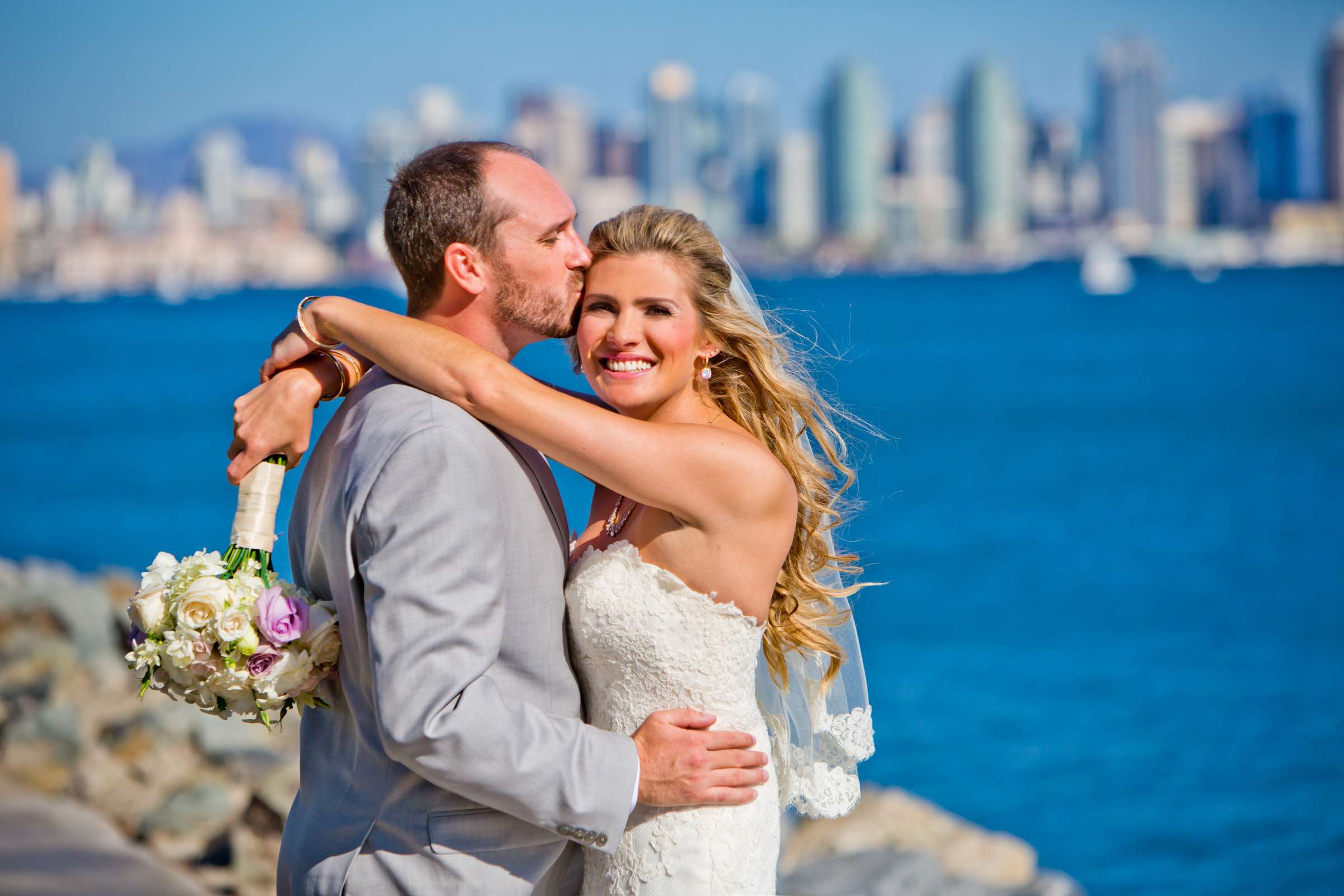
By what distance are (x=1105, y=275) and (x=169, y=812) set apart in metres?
125

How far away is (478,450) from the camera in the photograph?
2.54m

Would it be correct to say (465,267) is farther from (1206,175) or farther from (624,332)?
(1206,175)

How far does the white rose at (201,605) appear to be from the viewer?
2.58m

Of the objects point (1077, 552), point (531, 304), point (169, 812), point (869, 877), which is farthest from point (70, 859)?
point (1077, 552)

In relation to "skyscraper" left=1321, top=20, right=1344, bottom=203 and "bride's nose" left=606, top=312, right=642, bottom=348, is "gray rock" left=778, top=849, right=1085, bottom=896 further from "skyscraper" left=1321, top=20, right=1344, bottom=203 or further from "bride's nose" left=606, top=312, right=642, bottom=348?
"skyscraper" left=1321, top=20, right=1344, bottom=203

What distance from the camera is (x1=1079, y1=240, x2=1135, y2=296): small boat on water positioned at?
4771 inches

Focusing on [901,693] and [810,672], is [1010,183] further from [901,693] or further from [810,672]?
[810,672]

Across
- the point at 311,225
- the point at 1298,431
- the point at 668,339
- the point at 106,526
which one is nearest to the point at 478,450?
the point at 668,339

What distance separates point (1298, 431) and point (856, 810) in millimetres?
36963

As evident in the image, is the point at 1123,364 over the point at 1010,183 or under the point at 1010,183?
under

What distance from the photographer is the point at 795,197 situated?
153 metres

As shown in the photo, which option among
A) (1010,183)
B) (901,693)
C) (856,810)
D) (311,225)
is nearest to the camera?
(856,810)

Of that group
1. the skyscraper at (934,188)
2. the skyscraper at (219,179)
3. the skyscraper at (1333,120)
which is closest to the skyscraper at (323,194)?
the skyscraper at (219,179)

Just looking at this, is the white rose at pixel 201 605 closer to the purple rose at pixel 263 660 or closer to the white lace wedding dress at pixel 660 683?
the purple rose at pixel 263 660
